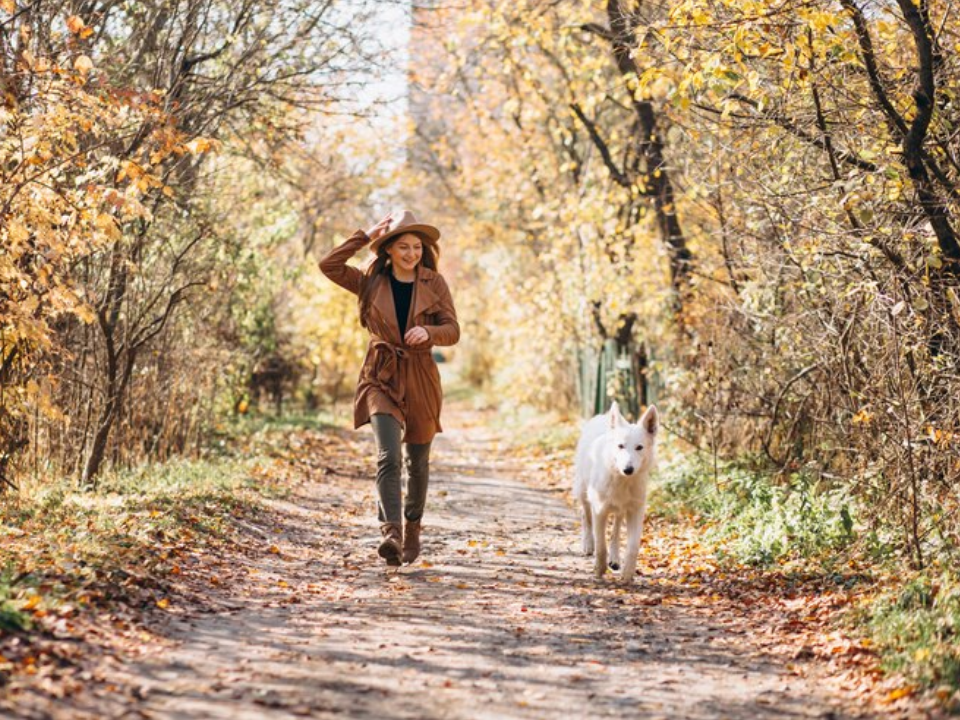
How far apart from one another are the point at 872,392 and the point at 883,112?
187 cm

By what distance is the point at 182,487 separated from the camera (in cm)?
1024

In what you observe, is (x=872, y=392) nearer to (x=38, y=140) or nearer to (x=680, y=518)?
(x=680, y=518)

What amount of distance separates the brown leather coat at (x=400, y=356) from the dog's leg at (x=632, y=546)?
155cm

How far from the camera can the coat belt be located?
756 cm

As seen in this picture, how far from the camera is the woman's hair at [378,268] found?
7.71 metres

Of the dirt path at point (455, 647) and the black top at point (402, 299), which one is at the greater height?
the black top at point (402, 299)

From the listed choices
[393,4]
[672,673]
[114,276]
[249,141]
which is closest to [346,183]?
[249,141]

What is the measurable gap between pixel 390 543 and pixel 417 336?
1.41m

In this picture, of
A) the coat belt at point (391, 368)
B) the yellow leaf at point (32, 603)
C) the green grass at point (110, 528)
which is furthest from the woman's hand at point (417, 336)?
the yellow leaf at point (32, 603)

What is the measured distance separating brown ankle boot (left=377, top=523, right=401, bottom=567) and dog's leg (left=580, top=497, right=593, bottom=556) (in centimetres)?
168

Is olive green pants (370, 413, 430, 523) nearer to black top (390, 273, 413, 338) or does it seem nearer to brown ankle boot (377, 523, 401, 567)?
brown ankle boot (377, 523, 401, 567)

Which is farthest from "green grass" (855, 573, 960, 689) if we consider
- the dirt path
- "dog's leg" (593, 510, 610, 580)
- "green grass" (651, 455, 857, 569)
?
"dog's leg" (593, 510, 610, 580)

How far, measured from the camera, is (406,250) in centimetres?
762

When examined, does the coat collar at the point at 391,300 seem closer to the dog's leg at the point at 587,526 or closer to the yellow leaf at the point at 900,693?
the dog's leg at the point at 587,526
